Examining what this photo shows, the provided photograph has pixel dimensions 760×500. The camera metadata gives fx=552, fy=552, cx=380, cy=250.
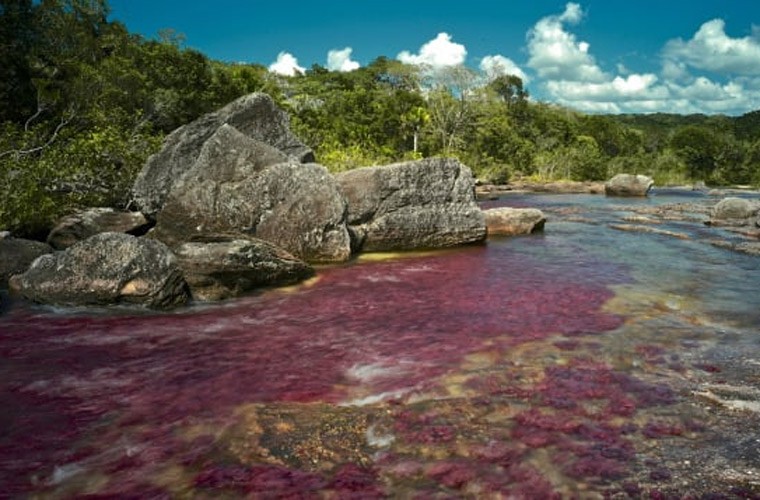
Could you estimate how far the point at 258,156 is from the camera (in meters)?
14.1

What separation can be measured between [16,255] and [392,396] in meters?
9.70

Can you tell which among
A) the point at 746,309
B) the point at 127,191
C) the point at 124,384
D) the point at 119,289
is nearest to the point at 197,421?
the point at 124,384

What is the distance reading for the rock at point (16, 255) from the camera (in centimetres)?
1126

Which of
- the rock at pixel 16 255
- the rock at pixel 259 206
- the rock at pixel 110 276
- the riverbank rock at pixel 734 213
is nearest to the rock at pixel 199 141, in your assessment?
the rock at pixel 259 206

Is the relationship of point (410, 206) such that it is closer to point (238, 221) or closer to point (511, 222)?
point (238, 221)

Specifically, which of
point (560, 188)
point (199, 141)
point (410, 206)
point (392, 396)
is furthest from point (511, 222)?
point (560, 188)

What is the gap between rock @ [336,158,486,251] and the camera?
15453 mm

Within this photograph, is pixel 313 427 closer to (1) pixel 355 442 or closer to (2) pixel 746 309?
(1) pixel 355 442

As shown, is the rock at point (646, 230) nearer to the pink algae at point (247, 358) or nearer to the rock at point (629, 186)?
the pink algae at point (247, 358)

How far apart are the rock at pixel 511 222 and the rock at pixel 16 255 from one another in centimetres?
1338

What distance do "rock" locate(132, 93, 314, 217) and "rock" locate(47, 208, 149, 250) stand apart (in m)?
Result: 0.65

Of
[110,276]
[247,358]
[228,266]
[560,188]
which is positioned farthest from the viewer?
[560,188]

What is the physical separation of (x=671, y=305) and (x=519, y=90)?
87.4 m

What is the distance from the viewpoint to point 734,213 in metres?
23.9
